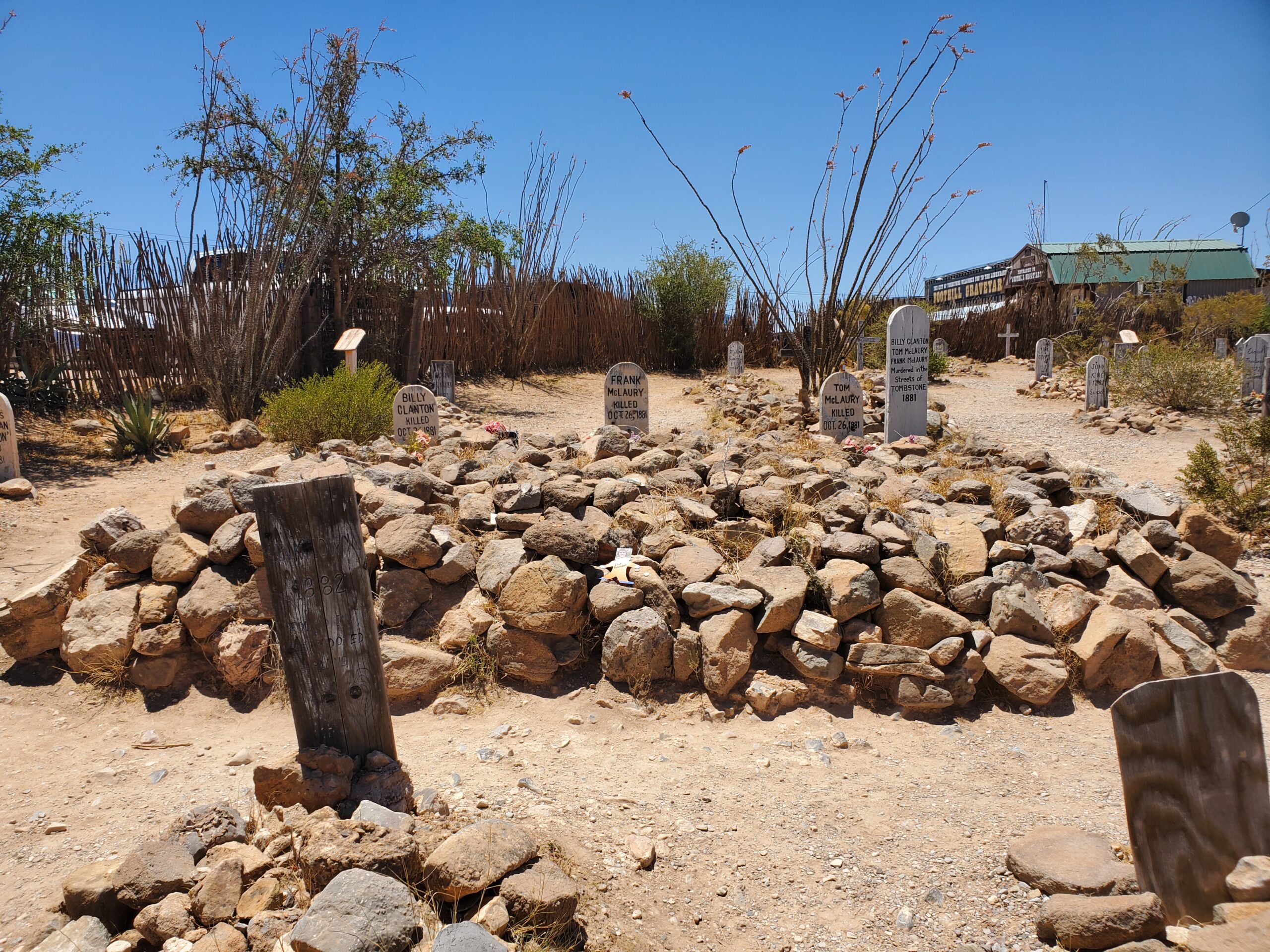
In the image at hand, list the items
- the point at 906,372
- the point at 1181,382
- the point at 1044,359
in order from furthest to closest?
the point at 1044,359
the point at 1181,382
the point at 906,372

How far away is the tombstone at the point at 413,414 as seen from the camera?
7.55 metres

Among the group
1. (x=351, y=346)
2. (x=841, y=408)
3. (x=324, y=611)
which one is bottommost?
(x=324, y=611)

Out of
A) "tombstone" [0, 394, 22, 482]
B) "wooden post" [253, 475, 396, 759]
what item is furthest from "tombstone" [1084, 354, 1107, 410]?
"tombstone" [0, 394, 22, 482]

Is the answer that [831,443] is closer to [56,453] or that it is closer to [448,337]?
[56,453]

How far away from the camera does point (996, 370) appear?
2034 cm

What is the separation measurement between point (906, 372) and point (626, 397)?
2.76 metres

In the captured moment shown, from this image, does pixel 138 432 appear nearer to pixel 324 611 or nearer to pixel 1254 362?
pixel 324 611

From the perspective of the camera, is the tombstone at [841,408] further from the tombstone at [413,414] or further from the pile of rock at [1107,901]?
the pile of rock at [1107,901]

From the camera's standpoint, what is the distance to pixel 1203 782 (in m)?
2.18

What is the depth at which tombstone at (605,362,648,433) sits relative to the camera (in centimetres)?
796

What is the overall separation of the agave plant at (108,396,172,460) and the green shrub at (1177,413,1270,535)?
29.5ft

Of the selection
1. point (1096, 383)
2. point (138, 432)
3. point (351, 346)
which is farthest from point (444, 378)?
point (1096, 383)

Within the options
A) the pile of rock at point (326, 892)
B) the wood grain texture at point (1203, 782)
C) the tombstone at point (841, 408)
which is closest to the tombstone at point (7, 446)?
the pile of rock at point (326, 892)

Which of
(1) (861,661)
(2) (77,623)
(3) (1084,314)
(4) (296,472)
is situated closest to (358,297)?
(4) (296,472)
